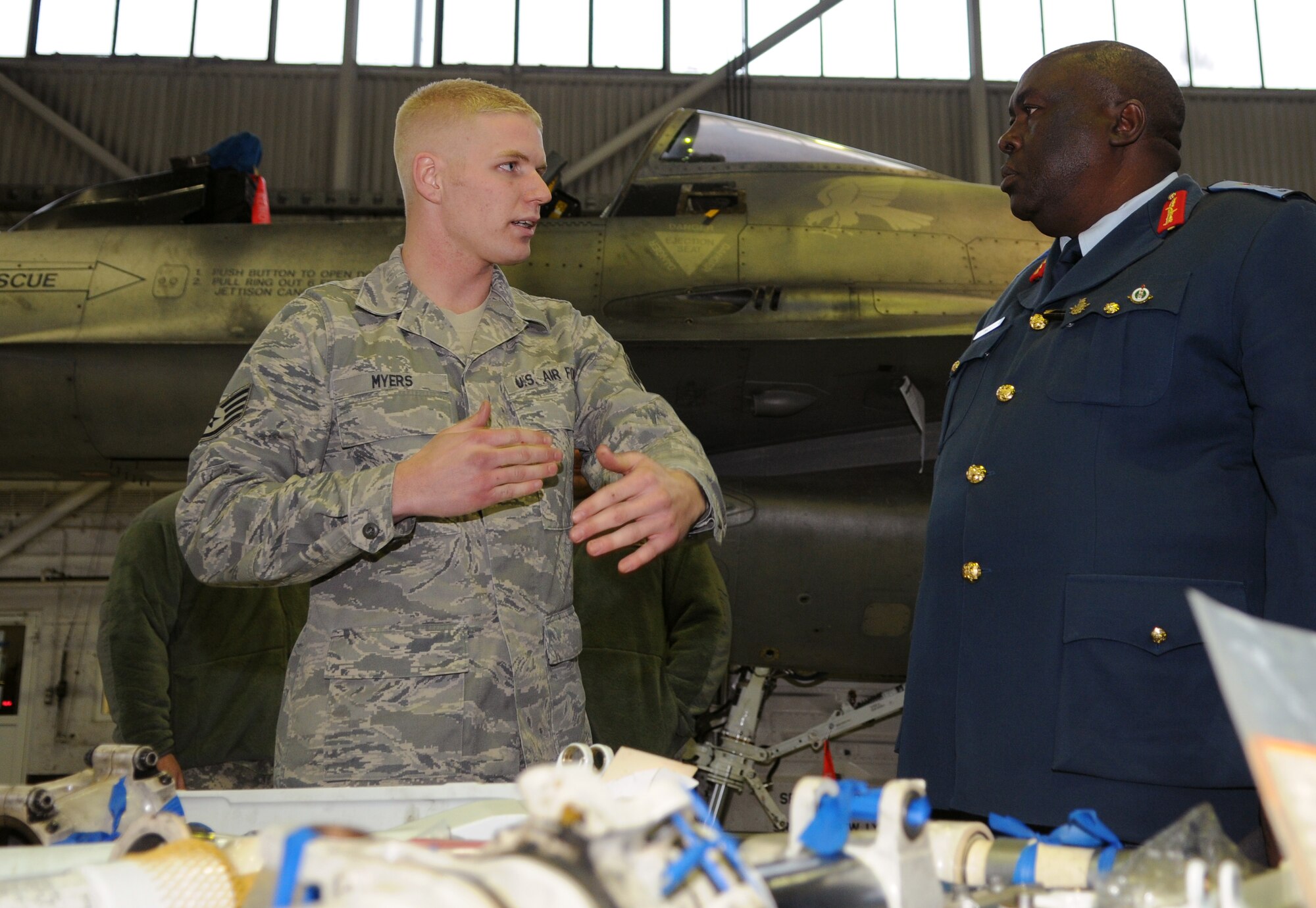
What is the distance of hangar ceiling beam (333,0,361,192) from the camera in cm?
1204

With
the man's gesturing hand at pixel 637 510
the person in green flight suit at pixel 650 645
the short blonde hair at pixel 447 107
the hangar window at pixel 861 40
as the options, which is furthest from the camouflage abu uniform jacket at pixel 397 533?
the hangar window at pixel 861 40

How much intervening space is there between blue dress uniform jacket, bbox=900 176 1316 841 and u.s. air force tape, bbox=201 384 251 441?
3.70ft

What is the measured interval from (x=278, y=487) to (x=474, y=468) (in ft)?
1.28

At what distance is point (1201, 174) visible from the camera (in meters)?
12.7

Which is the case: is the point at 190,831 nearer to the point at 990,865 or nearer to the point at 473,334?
the point at 990,865

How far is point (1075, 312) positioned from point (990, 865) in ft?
3.98

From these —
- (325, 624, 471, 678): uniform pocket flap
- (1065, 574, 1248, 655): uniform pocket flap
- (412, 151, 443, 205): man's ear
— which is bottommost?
(325, 624, 471, 678): uniform pocket flap

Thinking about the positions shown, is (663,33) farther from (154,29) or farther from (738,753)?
(738,753)

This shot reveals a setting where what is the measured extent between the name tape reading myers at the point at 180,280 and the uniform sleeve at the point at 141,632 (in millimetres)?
1534

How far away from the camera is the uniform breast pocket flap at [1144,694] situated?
4.97 ft

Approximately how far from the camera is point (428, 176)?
2074 mm

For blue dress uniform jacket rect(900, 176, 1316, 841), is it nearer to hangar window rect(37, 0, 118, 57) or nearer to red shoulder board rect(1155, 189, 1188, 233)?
red shoulder board rect(1155, 189, 1188, 233)

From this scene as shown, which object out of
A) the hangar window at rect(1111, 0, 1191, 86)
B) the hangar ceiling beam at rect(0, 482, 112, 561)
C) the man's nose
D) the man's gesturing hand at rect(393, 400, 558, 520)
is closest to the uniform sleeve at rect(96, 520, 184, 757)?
the man's nose

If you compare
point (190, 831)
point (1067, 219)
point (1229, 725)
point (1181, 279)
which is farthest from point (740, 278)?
point (190, 831)
